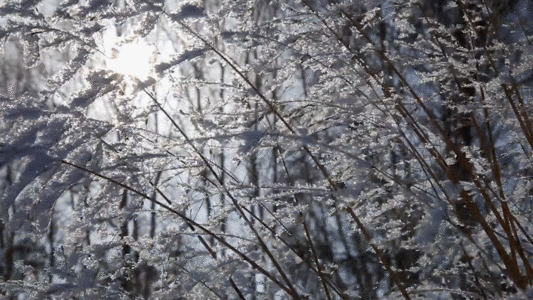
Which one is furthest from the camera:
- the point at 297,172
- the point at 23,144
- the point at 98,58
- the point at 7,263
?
the point at 7,263

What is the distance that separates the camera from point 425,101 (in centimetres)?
146

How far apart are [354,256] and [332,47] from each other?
2.72 meters

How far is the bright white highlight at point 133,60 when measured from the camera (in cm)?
134

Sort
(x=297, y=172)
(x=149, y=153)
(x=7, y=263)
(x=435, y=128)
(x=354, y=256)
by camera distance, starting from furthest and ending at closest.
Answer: (x=7, y=263)
(x=354, y=256)
(x=297, y=172)
(x=435, y=128)
(x=149, y=153)

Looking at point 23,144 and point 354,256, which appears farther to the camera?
point 354,256

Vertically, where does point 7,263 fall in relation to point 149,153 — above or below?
above

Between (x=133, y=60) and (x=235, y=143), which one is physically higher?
(x=133, y=60)

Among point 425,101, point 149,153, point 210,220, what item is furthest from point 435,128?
point 149,153

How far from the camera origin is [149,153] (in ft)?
4.62

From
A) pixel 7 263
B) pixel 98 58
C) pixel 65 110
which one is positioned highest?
pixel 7 263

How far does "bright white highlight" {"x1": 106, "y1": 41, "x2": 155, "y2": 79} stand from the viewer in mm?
1340

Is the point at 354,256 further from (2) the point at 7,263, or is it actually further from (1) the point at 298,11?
(2) the point at 7,263

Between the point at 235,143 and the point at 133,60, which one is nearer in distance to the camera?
the point at 235,143

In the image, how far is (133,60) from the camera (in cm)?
138
